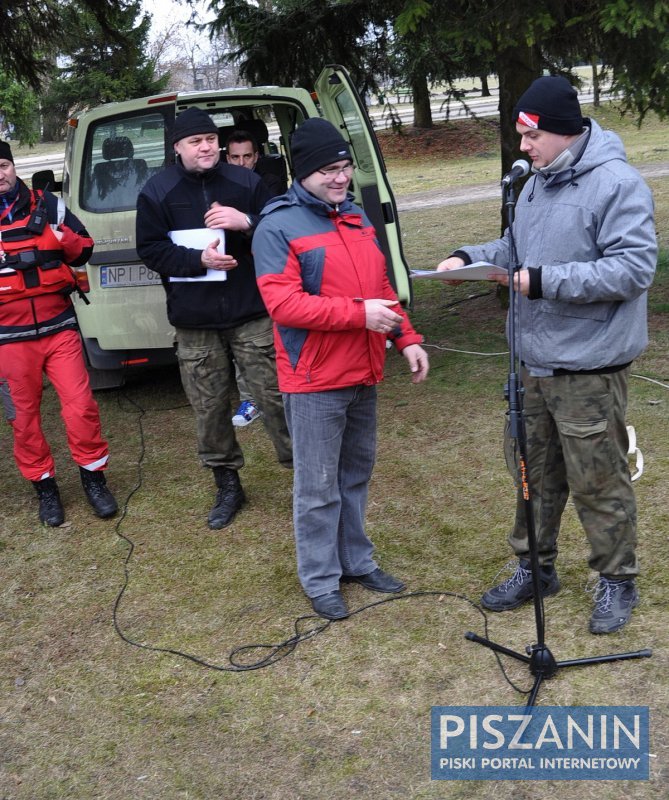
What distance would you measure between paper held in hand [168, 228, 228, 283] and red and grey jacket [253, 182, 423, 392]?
846 mm

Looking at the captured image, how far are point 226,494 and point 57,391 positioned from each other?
1087 mm

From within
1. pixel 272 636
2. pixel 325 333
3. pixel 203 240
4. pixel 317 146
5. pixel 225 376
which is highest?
pixel 317 146

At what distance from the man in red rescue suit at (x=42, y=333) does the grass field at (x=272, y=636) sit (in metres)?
0.29

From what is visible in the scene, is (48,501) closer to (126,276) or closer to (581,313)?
(126,276)

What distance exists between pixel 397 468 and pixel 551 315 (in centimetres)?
221

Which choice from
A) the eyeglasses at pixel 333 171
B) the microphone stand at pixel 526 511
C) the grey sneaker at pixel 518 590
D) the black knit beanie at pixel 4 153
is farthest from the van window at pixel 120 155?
the grey sneaker at pixel 518 590

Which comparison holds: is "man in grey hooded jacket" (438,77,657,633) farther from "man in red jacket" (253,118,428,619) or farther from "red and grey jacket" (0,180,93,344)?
"red and grey jacket" (0,180,93,344)

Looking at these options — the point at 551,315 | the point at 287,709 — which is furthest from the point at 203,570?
the point at 551,315

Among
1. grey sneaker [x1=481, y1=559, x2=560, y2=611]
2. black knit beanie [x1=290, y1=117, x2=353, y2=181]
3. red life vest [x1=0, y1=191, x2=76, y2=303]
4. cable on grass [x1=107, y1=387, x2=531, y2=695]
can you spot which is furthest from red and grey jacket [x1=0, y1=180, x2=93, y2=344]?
grey sneaker [x1=481, y1=559, x2=560, y2=611]

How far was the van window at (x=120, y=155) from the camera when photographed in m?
6.67

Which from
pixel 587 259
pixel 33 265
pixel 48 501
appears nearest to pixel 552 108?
pixel 587 259

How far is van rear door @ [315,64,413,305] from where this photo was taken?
262 inches

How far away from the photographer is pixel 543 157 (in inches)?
131

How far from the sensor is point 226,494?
512 centimetres
